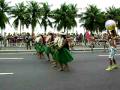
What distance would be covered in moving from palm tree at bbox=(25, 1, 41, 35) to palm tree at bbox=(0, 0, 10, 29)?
252 centimetres

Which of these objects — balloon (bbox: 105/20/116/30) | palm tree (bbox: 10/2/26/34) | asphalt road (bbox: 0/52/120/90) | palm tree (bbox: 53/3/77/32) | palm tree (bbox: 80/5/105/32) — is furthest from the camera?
palm tree (bbox: 80/5/105/32)

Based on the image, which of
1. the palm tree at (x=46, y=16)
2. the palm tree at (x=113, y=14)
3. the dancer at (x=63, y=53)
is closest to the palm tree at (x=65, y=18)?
the palm tree at (x=46, y=16)

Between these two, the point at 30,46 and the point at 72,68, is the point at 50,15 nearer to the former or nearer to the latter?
the point at 30,46

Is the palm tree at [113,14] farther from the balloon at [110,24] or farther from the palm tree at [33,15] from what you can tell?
the balloon at [110,24]

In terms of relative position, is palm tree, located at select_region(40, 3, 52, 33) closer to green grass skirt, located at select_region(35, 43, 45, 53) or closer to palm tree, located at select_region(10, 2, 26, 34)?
palm tree, located at select_region(10, 2, 26, 34)

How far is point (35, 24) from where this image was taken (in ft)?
170

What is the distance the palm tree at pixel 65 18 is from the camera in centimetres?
5303

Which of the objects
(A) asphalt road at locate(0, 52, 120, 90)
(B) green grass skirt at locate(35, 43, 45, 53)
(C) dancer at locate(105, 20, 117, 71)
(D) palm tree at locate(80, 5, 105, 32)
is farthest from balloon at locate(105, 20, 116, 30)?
(D) palm tree at locate(80, 5, 105, 32)

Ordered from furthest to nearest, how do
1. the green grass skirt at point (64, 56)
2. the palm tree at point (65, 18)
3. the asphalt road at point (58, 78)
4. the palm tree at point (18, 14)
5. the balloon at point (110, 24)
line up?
the palm tree at point (65, 18)
the palm tree at point (18, 14)
the green grass skirt at point (64, 56)
the balloon at point (110, 24)
the asphalt road at point (58, 78)

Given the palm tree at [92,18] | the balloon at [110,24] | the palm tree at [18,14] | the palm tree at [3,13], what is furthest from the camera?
the palm tree at [92,18]

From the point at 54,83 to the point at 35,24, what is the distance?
38.2 metres

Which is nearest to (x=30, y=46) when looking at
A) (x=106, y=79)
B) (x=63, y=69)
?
(x=63, y=69)

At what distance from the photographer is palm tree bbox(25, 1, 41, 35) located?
51.7 meters

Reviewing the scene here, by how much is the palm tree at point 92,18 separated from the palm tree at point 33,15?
5765 mm
